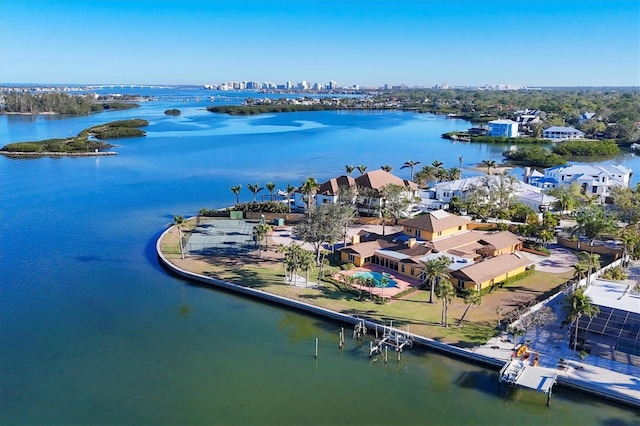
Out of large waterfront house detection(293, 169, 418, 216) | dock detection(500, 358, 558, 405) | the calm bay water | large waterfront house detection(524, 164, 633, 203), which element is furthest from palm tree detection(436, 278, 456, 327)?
large waterfront house detection(524, 164, 633, 203)

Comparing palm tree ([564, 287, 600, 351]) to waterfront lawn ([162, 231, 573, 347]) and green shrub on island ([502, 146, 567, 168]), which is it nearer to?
waterfront lawn ([162, 231, 573, 347])

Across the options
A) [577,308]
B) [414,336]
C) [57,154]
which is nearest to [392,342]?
[414,336]

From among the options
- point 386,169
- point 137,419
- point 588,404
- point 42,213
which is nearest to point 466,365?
point 588,404

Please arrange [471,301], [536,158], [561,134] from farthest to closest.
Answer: [561,134] → [536,158] → [471,301]

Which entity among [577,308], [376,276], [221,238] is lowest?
[376,276]

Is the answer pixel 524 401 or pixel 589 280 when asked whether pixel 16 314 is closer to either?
pixel 524 401

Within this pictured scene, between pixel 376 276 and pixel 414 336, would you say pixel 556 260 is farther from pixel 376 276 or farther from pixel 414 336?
pixel 414 336
